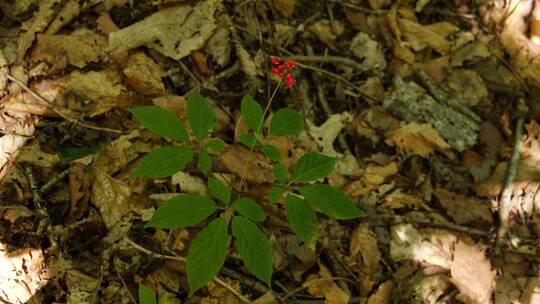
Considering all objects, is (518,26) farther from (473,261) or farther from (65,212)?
(65,212)

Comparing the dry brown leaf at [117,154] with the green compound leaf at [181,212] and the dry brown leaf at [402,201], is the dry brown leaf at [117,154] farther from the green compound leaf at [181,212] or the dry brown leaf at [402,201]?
the dry brown leaf at [402,201]

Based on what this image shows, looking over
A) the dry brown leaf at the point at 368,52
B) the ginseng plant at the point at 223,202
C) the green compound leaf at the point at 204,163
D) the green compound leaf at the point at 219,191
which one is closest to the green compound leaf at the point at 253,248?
the ginseng plant at the point at 223,202

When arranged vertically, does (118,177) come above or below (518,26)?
below

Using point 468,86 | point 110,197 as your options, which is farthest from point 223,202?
point 468,86

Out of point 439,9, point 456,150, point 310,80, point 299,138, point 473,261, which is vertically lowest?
point 473,261

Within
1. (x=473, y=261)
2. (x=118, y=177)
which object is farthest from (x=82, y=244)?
(x=473, y=261)

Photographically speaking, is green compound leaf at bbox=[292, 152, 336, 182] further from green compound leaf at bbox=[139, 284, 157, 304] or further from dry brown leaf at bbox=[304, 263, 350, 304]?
green compound leaf at bbox=[139, 284, 157, 304]

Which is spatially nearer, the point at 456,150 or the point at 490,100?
the point at 456,150

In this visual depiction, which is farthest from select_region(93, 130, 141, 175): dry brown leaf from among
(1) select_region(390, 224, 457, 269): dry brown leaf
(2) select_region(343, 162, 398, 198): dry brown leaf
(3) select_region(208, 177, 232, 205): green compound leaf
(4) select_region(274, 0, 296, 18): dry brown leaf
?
(1) select_region(390, 224, 457, 269): dry brown leaf
